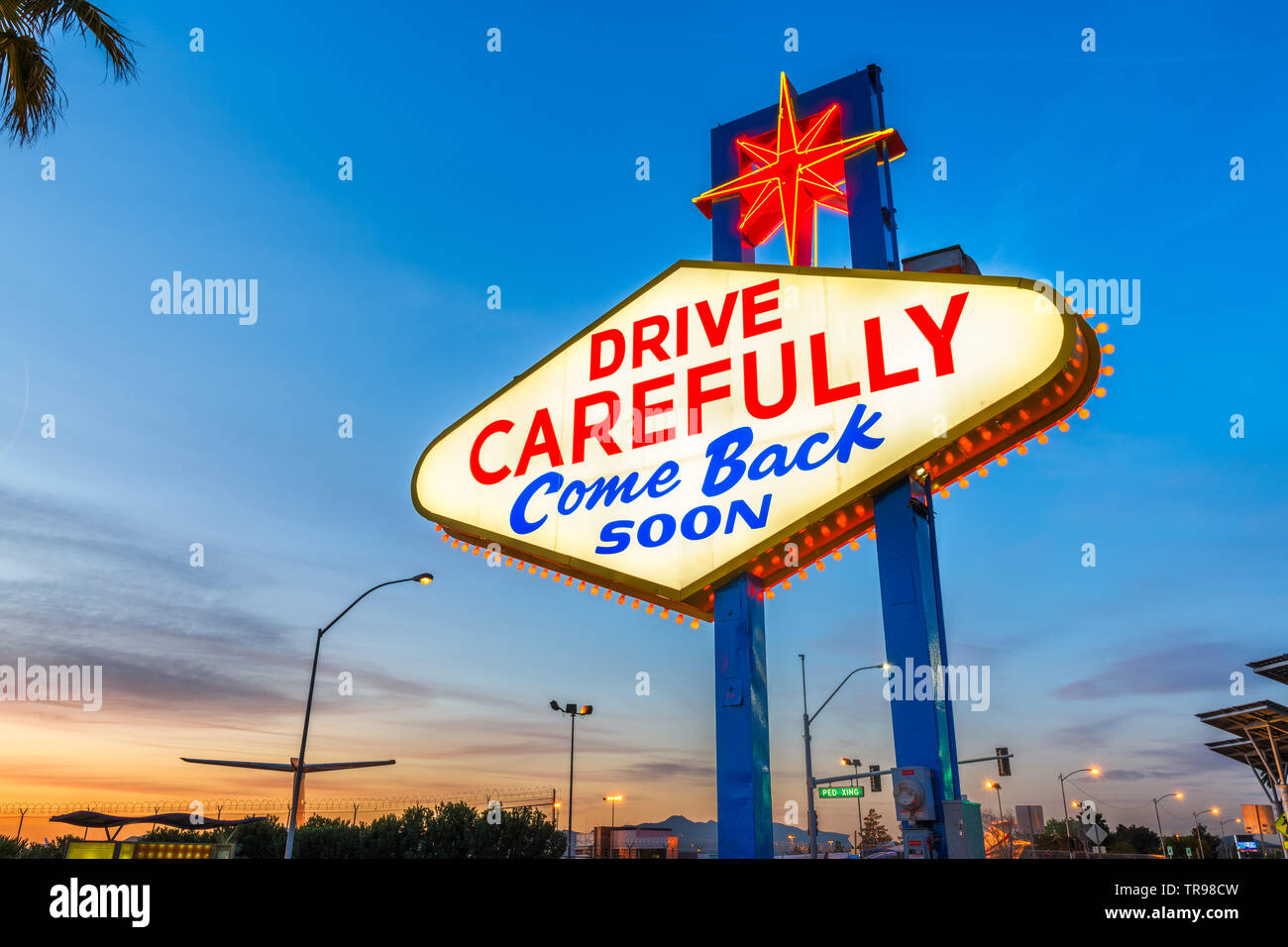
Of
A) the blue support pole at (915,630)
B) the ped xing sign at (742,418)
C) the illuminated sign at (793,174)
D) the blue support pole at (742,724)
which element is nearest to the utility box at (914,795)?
the blue support pole at (915,630)

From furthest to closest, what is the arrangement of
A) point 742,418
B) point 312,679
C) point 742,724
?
point 312,679
point 742,418
point 742,724

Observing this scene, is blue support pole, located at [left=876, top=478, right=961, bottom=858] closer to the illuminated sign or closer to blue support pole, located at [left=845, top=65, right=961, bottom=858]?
blue support pole, located at [left=845, top=65, right=961, bottom=858]

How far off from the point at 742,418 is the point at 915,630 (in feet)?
12.4

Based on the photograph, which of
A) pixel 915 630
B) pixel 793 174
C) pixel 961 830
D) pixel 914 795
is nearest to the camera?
pixel 961 830

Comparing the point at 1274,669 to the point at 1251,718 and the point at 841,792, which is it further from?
the point at 841,792

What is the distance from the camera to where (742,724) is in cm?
1043

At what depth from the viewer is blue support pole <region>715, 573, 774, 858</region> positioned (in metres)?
10.0

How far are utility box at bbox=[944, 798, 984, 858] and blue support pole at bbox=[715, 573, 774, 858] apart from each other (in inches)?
84.4

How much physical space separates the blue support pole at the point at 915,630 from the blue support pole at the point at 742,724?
6.09 feet

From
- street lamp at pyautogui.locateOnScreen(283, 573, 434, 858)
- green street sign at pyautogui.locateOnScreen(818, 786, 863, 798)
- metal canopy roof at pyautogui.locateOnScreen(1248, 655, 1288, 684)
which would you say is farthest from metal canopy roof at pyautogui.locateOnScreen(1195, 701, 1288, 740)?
street lamp at pyautogui.locateOnScreen(283, 573, 434, 858)

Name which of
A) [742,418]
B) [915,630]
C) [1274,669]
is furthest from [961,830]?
[1274,669]

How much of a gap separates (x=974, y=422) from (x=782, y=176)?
5.80m

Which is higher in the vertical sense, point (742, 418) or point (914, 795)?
point (742, 418)
